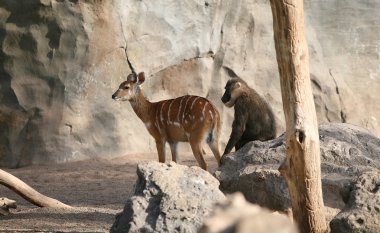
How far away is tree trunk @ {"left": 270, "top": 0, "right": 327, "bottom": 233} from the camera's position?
219 inches

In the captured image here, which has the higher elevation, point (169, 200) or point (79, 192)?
point (169, 200)

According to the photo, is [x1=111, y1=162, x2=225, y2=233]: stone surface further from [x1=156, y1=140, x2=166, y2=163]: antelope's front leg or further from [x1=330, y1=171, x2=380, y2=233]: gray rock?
[x1=156, y1=140, x2=166, y2=163]: antelope's front leg

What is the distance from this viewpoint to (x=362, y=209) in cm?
534

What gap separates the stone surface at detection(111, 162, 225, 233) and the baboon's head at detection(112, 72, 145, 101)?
5422 mm

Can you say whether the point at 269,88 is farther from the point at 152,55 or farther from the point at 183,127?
the point at 183,127

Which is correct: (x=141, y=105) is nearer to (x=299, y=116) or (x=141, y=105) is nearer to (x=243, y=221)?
(x=299, y=116)

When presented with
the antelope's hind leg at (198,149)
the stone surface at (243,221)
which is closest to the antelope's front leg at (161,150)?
the antelope's hind leg at (198,149)

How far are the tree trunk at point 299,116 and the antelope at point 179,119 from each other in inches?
168

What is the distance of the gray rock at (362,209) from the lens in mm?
5281

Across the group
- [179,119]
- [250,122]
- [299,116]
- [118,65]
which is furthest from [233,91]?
[299,116]

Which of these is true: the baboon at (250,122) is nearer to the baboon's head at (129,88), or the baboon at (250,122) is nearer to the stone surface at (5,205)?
the baboon's head at (129,88)

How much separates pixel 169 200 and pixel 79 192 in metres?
5.01

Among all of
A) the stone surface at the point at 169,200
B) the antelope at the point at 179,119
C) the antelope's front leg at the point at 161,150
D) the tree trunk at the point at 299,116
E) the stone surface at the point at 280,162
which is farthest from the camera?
the antelope's front leg at the point at 161,150

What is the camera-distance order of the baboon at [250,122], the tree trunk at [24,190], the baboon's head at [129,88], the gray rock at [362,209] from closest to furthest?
the gray rock at [362,209]
the tree trunk at [24,190]
the baboon at [250,122]
the baboon's head at [129,88]
